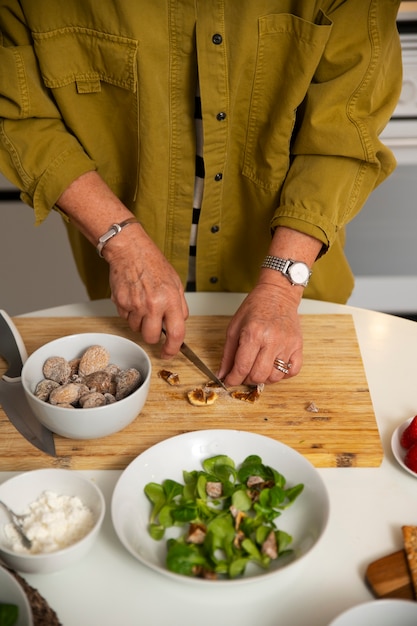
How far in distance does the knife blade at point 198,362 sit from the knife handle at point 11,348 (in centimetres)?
27

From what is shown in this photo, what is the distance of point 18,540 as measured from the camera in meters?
0.97

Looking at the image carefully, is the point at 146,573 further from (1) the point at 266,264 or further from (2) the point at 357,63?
(2) the point at 357,63

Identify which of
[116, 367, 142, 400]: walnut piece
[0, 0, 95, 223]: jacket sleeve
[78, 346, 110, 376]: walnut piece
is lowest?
[78, 346, 110, 376]: walnut piece

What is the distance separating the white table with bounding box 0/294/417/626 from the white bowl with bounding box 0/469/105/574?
4cm

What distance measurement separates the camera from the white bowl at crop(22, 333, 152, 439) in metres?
1.14

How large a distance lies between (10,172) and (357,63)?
2.33ft

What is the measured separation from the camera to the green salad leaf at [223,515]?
952 millimetres

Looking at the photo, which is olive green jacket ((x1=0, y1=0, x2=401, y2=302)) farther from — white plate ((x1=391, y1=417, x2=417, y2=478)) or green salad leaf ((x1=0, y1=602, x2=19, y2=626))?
green salad leaf ((x1=0, y1=602, x2=19, y2=626))

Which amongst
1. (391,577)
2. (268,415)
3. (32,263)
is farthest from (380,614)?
(32,263)

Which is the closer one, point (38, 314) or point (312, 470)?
point (312, 470)

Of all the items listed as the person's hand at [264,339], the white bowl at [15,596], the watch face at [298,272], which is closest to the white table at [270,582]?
the white bowl at [15,596]

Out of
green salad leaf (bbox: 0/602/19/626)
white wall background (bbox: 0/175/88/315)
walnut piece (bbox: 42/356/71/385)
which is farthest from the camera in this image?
white wall background (bbox: 0/175/88/315)

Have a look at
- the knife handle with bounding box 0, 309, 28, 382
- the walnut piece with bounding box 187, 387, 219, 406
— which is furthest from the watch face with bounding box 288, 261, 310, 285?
the knife handle with bounding box 0, 309, 28, 382

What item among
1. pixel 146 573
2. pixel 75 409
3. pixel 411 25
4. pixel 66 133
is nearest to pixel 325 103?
pixel 66 133
